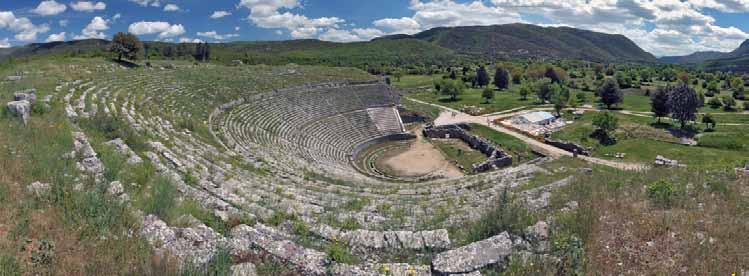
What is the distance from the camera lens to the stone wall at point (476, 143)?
116ft

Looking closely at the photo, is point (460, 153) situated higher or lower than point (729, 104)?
lower

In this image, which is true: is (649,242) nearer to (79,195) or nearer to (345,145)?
(79,195)

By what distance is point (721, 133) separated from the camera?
44.7m

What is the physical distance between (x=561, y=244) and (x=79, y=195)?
8996 millimetres

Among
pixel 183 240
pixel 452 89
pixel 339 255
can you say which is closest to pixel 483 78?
pixel 452 89

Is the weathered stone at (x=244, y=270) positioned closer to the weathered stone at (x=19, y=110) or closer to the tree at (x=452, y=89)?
the weathered stone at (x=19, y=110)

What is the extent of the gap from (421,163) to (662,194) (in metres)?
28.1

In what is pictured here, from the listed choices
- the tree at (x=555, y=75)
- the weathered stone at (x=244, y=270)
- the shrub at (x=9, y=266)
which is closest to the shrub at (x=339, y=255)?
the weathered stone at (x=244, y=270)

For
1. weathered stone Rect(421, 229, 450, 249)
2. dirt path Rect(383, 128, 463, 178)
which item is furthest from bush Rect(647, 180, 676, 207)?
dirt path Rect(383, 128, 463, 178)

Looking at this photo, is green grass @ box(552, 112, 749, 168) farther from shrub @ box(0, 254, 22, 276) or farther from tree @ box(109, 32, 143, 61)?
tree @ box(109, 32, 143, 61)

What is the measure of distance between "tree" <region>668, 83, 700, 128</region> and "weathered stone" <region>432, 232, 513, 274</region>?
172ft

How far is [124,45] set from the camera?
43344 mm

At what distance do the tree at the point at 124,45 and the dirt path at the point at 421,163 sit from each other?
3243 cm

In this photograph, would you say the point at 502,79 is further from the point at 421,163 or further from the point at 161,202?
the point at 161,202
